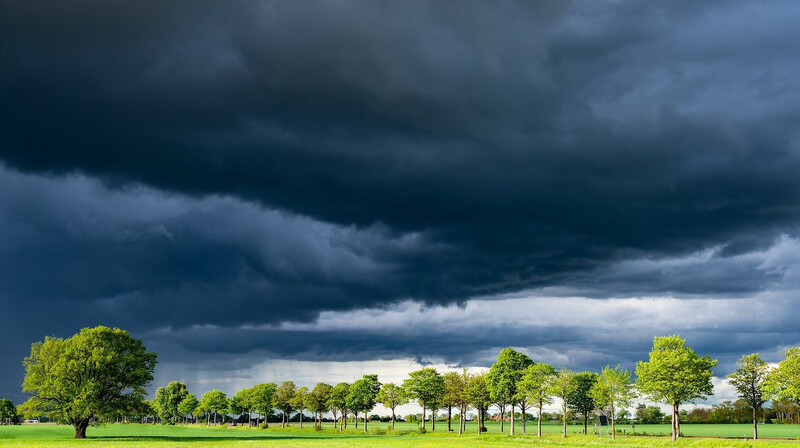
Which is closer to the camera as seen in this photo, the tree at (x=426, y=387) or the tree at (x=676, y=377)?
the tree at (x=676, y=377)

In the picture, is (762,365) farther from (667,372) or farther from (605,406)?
(605,406)

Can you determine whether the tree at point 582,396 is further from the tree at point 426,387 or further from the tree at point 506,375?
the tree at point 426,387

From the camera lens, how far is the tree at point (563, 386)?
508 feet

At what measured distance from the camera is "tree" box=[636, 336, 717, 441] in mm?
125750

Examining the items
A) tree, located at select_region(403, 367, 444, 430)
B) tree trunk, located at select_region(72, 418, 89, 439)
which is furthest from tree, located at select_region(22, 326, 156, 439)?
tree, located at select_region(403, 367, 444, 430)

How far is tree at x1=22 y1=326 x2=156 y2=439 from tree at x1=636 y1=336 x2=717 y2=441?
101m

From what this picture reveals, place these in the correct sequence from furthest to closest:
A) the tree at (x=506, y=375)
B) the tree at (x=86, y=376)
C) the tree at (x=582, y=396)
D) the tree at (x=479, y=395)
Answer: the tree at (x=479, y=395) → the tree at (x=506, y=375) → the tree at (x=582, y=396) → the tree at (x=86, y=376)

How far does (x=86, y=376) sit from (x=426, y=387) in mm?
98446

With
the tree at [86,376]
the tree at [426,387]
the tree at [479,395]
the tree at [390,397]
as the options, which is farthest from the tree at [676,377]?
the tree at [86,376]

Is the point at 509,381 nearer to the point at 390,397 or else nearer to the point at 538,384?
the point at 538,384

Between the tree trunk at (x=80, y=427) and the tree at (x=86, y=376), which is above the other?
the tree at (x=86, y=376)

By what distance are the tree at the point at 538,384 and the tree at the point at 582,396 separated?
8.18 metres

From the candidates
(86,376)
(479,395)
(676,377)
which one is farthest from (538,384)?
(86,376)

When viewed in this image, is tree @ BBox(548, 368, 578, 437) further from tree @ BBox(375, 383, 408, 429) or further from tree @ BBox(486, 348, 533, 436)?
tree @ BBox(375, 383, 408, 429)
